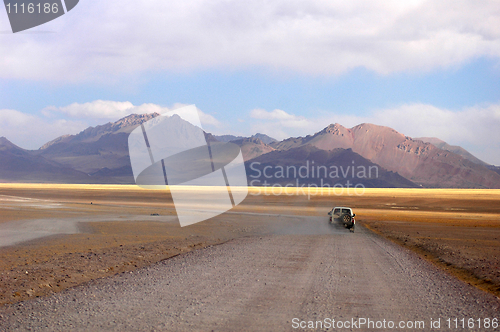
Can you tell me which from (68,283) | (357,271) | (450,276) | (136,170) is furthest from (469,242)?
(68,283)

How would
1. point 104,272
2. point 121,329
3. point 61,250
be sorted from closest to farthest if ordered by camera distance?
1. point 121,329
2. point 104,272
3. point 61,250

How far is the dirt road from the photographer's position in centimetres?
660

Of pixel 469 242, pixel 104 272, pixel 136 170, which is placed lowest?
pixel 469 242

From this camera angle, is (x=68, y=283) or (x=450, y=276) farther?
(x=450, y=276)

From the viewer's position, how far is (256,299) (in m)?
7.98

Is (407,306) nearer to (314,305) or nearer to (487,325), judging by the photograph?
(487,325)

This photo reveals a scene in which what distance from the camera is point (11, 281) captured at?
31.8ft

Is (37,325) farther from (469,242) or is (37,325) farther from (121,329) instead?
(469,242)

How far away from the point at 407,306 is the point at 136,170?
10457mm

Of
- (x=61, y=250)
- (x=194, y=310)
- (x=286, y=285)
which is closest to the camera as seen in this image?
(x=194, y=310)

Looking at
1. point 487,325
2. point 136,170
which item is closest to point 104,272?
point 136,170

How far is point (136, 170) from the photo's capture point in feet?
47.4

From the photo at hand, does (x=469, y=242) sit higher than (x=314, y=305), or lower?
lower

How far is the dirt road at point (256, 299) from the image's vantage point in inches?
260
